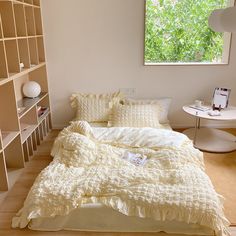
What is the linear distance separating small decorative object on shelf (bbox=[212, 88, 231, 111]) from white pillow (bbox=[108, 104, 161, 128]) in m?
0.78

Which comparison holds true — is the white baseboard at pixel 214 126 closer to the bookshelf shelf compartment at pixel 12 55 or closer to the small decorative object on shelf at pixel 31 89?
the small decorative object on shelf at pixel 31 89

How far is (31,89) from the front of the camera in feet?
11.0

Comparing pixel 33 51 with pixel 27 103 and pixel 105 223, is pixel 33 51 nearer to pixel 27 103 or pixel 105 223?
pixel 27 103

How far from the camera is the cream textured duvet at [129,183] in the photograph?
188 cm

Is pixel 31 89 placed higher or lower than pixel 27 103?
higher

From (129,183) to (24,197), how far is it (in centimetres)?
99

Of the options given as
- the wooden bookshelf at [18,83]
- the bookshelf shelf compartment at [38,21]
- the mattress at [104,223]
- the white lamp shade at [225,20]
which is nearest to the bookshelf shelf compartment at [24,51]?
the wooden bookshelf at [18,83]

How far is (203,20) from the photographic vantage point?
11.8 feet

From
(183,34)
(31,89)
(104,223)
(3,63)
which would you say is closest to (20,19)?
(3,63)

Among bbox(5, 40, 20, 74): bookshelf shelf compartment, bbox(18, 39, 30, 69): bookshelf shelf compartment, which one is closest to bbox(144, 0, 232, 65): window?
bbox(18, 39, 30, 69): bookshelf shelf compartment

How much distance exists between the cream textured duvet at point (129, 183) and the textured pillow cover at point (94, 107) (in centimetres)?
75

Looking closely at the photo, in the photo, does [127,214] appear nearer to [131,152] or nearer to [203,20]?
[131,152]

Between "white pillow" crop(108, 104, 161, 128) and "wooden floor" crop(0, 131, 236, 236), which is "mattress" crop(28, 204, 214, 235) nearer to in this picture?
"wooden floor" crop(0, 131, 236, 236)

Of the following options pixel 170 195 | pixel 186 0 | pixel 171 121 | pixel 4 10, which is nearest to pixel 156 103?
pixel 171 121
